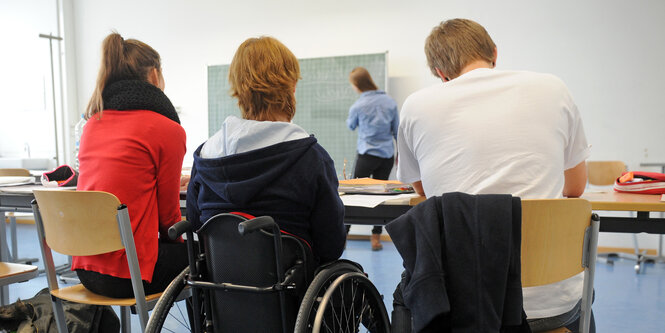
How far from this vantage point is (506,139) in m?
1.11

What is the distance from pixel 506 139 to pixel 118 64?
1.29 m

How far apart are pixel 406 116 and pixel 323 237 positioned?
363mm

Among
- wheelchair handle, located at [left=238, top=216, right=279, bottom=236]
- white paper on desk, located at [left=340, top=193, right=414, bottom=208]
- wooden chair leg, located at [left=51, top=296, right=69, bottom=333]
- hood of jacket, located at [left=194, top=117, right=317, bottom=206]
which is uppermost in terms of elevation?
hood of jacket, located at [left=194, top=117, right=317, bottom=206]

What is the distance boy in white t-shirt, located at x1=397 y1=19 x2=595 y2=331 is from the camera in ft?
3.63

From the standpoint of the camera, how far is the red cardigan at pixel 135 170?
60.2 inches

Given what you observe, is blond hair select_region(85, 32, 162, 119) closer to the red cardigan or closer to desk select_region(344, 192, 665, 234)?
the red cardigan

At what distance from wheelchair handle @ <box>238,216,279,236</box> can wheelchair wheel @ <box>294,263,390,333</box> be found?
0.19 metres

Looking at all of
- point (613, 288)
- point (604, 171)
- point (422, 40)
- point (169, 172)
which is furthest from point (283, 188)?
point (422, 40)

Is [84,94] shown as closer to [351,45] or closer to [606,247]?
[351,45]

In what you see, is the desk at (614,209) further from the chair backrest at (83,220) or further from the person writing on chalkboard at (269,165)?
the chair backrest at (83,220)

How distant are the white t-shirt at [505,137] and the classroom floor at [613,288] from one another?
1636 millimetres

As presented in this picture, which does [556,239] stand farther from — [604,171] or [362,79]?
[362,79]

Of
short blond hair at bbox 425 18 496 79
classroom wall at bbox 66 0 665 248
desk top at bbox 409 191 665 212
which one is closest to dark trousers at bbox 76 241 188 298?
desk top at bbox 409 191 665 212

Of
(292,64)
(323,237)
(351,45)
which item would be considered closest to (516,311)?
(323,237)
